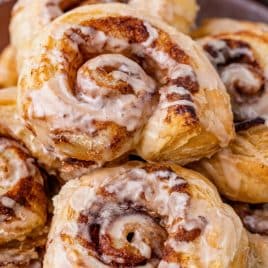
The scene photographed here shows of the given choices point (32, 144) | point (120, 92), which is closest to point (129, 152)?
Answer: point (120, 92)

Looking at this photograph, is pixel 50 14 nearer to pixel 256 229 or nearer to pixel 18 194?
pixel 18 194

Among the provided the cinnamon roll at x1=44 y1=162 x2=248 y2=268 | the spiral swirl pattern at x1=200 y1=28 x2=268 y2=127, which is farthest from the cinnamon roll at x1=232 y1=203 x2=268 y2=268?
the spiral swirl pattern at x1=200 y1=28 x2=268 y2=127

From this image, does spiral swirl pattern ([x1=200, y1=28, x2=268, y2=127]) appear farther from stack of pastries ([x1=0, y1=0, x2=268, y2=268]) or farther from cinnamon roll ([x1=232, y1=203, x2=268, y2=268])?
cinnamon roll ([x1=232, y1=203, x2=268, y2=268])

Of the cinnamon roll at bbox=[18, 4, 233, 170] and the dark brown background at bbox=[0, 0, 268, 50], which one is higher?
the cinnamon roll at bbox=[18, 4, 233, 170]

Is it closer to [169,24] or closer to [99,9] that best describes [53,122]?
[99,9]

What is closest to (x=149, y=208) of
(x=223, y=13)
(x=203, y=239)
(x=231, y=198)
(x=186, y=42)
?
(x=203, y=239)

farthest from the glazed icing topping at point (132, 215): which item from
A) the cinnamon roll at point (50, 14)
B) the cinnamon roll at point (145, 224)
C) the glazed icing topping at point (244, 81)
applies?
the cinnamon roll at point (50, 14)

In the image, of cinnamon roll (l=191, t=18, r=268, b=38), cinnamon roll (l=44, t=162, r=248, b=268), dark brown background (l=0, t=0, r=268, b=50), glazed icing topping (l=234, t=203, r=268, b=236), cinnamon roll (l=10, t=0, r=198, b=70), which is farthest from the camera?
dark brown background (l=0, t=0, r=268, b=50)
